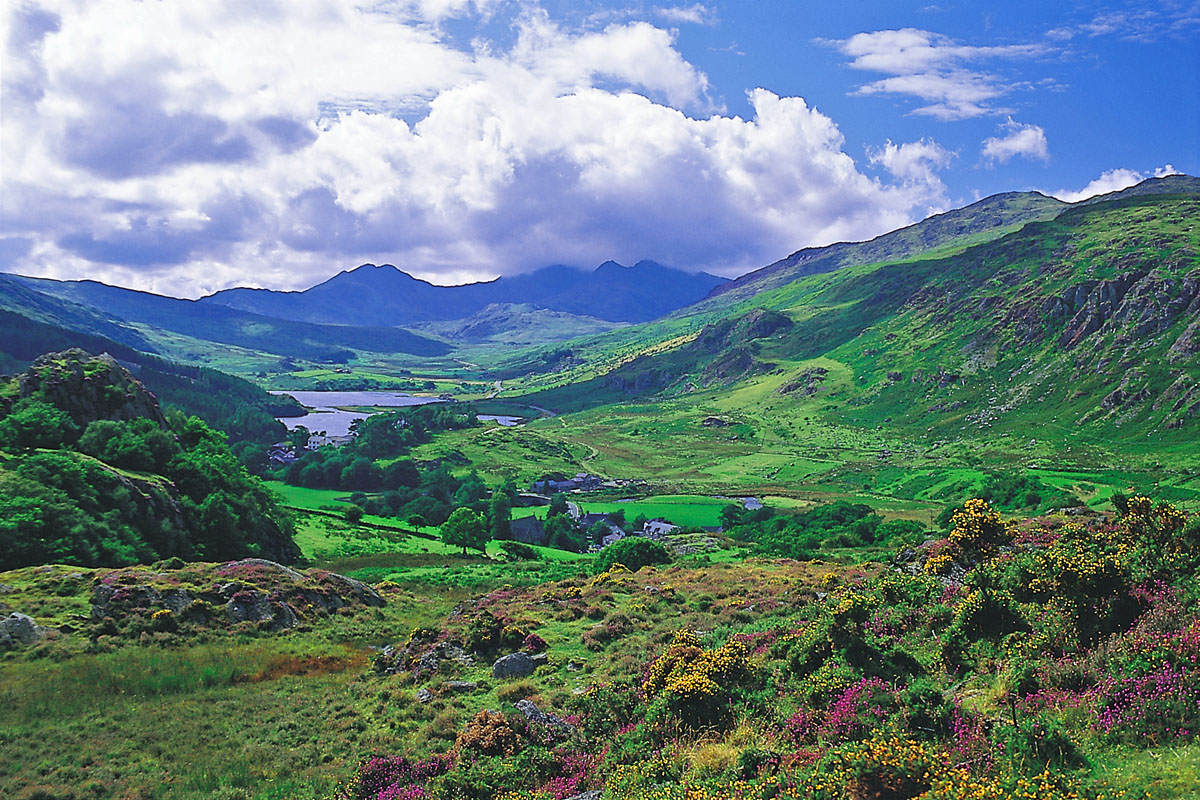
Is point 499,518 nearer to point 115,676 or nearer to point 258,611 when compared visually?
point 258,611

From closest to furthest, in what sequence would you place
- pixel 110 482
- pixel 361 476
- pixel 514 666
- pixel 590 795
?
1. pixel 590 795
2. pixel 514 666
3. pixel 110 482
4. pixel 361 476

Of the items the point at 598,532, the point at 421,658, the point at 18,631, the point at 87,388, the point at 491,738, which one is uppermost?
the point at 87,388

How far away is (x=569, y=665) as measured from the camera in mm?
27547

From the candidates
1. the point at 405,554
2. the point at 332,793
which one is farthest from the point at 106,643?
the point at 405,554

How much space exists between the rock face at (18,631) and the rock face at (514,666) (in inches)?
832

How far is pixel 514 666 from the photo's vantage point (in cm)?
2750

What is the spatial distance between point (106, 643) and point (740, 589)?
3318cm

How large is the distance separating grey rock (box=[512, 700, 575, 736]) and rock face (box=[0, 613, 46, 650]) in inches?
927

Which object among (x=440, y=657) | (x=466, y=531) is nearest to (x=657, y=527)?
(x=466, y=531)

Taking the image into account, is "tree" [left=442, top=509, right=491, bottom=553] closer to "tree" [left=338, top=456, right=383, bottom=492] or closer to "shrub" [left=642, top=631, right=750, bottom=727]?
"shrub" [left=642, top=631, right=750, bottom=727]

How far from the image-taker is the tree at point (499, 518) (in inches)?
4636

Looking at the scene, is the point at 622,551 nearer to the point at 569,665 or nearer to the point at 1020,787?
the point at 569,665

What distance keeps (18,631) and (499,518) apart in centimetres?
9442

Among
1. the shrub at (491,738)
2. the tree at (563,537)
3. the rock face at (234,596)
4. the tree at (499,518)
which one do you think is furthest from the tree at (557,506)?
the shrub at (491,738)
